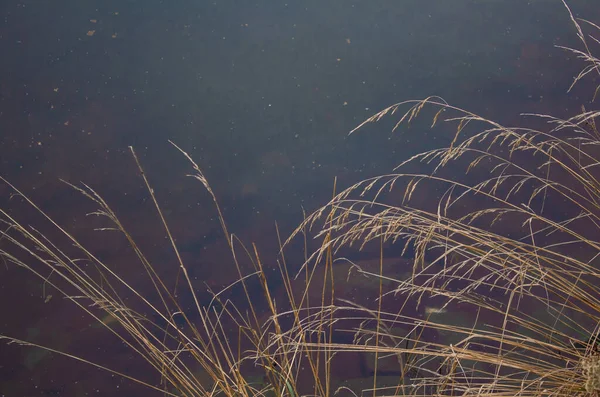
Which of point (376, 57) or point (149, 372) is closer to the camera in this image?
point (149, 372)

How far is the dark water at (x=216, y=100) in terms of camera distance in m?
1.51

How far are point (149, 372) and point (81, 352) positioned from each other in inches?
6.7

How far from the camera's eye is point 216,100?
1583mm

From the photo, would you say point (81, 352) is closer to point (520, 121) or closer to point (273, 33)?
point (273, 33)

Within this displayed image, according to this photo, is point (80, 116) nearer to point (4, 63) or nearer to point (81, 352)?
point (4, 63)

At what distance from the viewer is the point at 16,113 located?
59.3 inches

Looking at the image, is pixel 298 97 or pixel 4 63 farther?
pixel 298 97

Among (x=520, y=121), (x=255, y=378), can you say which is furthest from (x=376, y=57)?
(x=255, y=378)

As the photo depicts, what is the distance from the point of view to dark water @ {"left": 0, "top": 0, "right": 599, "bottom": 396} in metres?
1.51

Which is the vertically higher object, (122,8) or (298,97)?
(122,8)

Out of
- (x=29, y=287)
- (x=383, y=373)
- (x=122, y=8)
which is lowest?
(x=383, y=373)

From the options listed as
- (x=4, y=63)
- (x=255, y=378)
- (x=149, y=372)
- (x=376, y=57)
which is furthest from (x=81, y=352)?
(x=376, y=57)

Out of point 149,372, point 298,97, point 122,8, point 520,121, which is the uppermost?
point 122,8

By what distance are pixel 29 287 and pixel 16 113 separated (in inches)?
16.6
